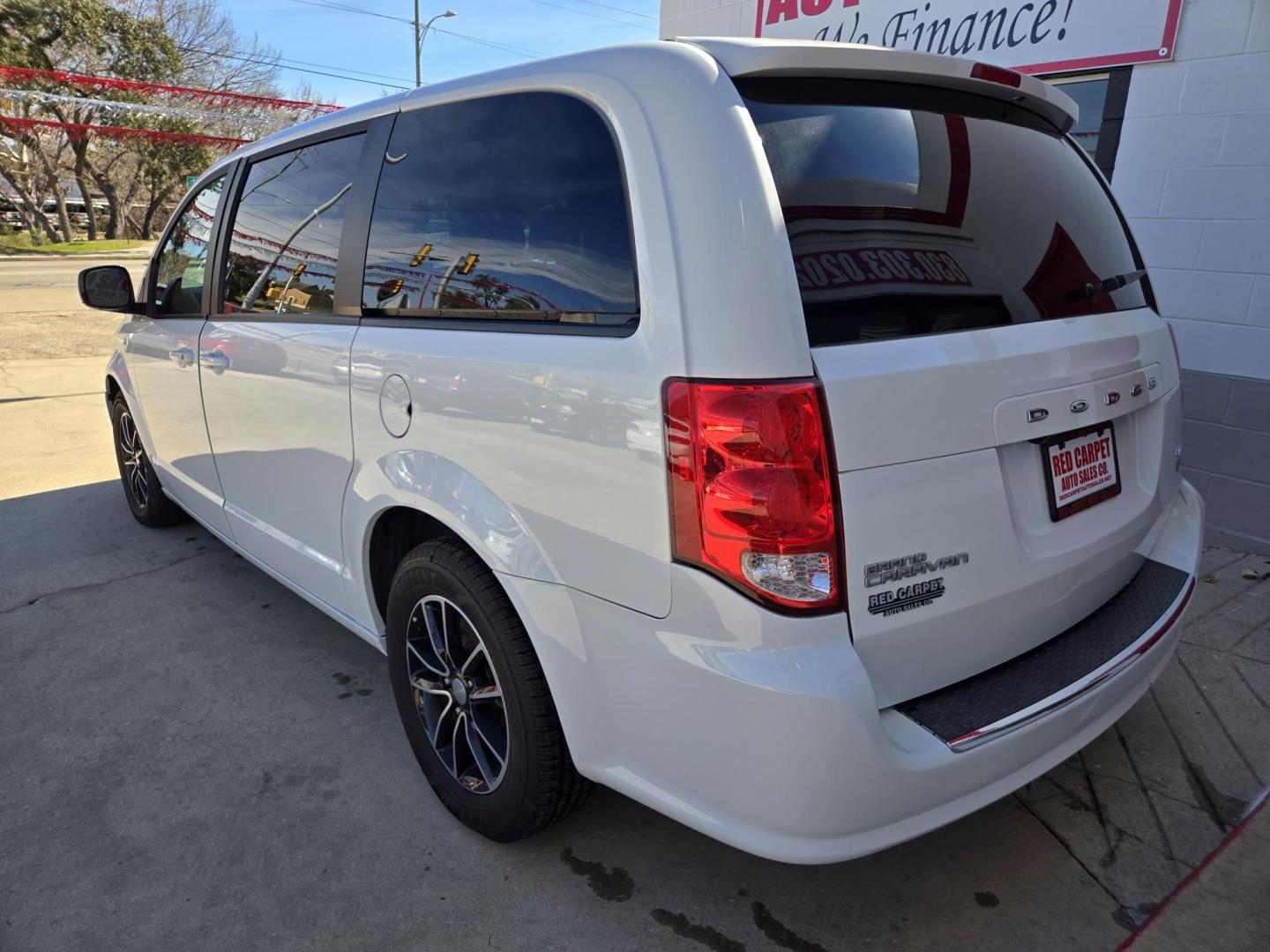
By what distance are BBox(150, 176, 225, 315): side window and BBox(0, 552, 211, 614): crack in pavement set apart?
1.26 m

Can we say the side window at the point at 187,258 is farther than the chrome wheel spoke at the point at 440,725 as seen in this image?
Yes

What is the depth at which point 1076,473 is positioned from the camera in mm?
1982

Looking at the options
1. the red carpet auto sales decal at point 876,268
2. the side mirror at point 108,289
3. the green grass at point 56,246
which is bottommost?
the side mirror at point 108,289

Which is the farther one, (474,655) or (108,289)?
(108,289)

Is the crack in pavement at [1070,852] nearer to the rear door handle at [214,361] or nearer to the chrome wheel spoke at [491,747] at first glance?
the chrome wheel spoke at [491,747]

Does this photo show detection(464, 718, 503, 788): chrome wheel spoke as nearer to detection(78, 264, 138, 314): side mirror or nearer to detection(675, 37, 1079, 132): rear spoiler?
detection(675, 37, 1079, 132): rear spoiler

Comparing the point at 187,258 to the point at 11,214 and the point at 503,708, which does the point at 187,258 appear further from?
the point at 11,214

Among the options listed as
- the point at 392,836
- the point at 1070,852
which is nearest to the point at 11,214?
the point at 392,836

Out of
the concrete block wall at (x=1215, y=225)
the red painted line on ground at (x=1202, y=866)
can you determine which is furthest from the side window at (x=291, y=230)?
the concrete block wall at (x=1215, y=225)

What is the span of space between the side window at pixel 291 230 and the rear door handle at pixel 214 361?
176mm

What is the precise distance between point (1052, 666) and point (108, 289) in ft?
13.3

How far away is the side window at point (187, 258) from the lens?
11.7 ft

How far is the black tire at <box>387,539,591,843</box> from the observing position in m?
2.05

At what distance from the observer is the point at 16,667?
333 centimetres
